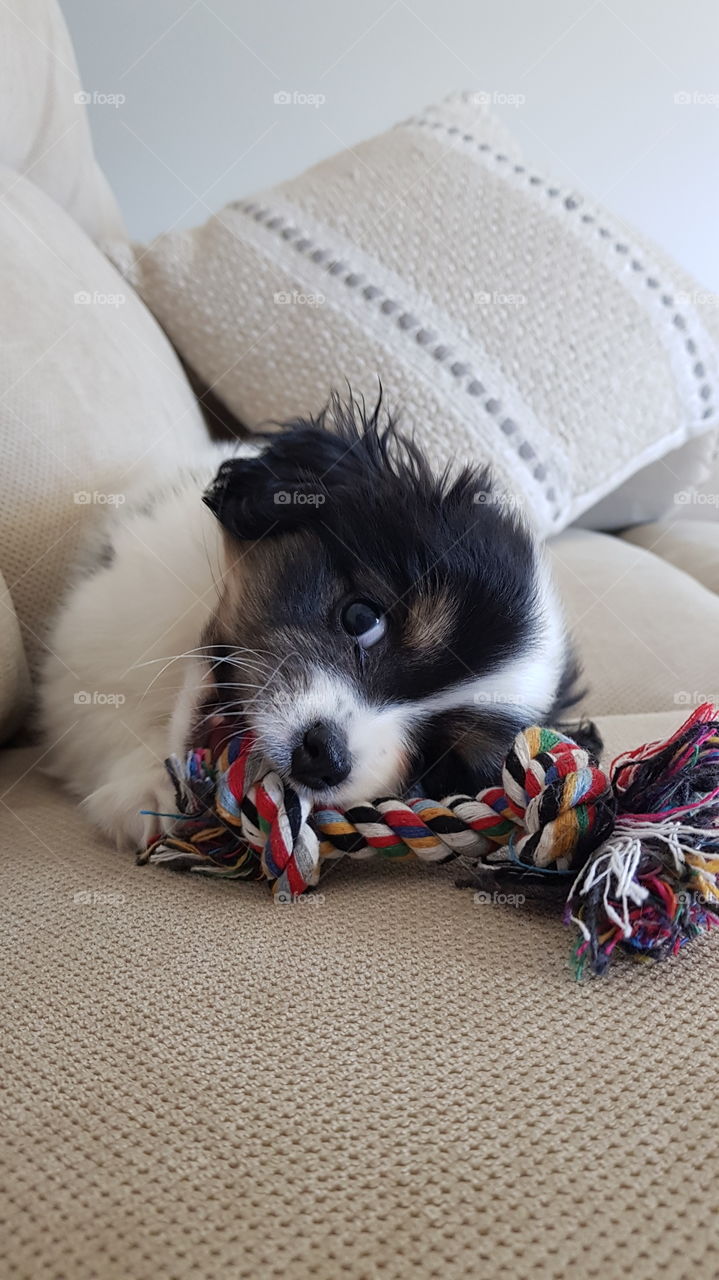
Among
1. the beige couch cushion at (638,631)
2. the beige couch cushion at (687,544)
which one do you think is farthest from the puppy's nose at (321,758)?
the beige couch cushion at (687,544)

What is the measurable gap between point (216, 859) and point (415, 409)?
1.20 m

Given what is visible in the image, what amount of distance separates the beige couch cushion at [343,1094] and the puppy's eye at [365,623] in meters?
0.37

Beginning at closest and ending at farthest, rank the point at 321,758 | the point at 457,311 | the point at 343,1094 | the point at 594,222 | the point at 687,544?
the point at 343,1094
the point at 321,758
the point at 457,311
the point at 594,222
the point at 687,544

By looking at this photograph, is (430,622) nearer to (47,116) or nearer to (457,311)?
(457,311)

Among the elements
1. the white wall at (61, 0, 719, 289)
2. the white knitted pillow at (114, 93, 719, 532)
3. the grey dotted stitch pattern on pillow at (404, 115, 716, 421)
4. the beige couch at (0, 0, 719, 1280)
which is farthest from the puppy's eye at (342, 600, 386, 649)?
the white wall at (61, 0, 719, 289)

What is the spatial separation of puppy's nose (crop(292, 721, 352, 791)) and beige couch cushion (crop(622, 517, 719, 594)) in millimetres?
1600

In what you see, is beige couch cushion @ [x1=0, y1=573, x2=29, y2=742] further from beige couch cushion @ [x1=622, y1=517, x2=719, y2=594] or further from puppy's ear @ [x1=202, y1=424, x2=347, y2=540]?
beige couch cushion @ [x1=622, y1=517, x2=719, y2=594]

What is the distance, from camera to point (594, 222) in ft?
7.42

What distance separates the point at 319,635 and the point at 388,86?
2796 millimetres

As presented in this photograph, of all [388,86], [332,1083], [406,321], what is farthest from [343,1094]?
[388,86]

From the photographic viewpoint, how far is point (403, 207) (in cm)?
212

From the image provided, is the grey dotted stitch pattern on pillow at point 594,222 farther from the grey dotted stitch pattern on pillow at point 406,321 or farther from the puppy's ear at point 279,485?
the puppy's ear at point 279,485

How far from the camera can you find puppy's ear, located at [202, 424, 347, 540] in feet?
4.31

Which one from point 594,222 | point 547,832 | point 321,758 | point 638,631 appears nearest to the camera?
point 547,832
